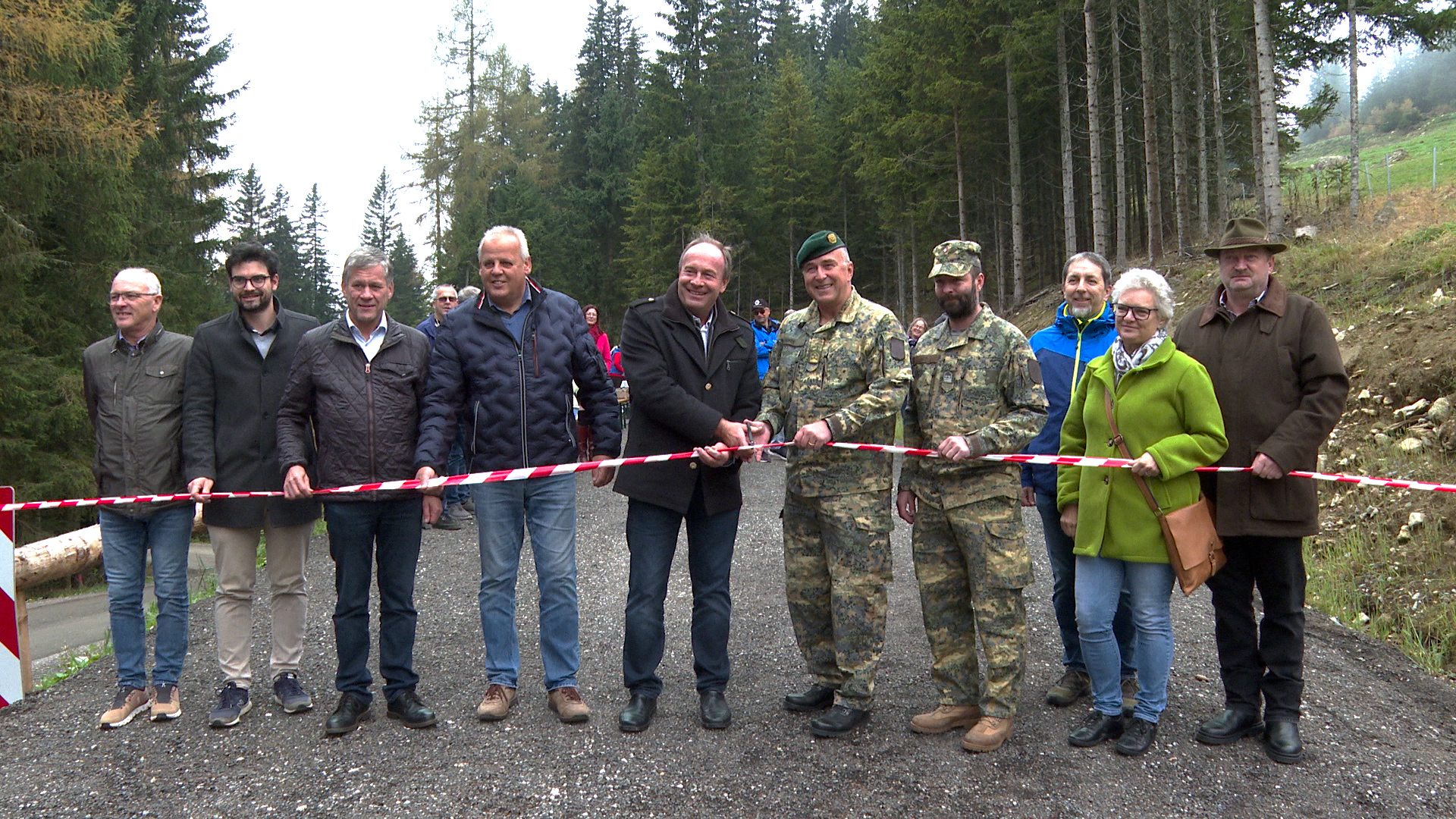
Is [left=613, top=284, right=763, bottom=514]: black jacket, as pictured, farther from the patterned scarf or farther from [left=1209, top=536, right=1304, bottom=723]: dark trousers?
[left=1209, top=536, right=1304, bottom=723]: dark trousers

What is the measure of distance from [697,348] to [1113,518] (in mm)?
2112

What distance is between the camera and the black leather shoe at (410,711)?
15.4 ft

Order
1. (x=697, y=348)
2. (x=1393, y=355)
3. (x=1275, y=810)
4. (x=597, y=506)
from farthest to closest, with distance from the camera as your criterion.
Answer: (x=597, y=506) → (x=1393, y=355) → (x=697, y=348) → (x=1275, y=810)

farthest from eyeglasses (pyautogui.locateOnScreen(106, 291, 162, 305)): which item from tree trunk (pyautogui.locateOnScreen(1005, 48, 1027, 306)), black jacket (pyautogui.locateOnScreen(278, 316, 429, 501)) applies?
tree trunk (pyautogui.locateOnScreen(1005, 48, 1027, 306))

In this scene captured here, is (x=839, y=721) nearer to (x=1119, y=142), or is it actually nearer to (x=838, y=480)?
(x=838, y=480)

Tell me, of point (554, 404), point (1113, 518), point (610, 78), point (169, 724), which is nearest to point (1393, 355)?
point (1113, 518)

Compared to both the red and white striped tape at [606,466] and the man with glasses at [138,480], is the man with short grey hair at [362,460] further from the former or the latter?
the man with glasses at [138,480]

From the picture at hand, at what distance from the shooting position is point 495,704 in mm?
4785

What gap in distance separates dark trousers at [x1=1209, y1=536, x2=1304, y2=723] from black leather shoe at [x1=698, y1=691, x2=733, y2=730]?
7.69 ft

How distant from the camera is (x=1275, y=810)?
12.1ft

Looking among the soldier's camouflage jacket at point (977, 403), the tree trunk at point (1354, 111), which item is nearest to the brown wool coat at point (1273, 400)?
the soldier's camouflage jacket at point (977, 403)

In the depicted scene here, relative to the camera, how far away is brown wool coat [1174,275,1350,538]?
14.0ft

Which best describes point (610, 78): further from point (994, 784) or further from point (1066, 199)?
point (994, 784)

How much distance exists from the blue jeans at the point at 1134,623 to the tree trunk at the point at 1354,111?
792 inches
